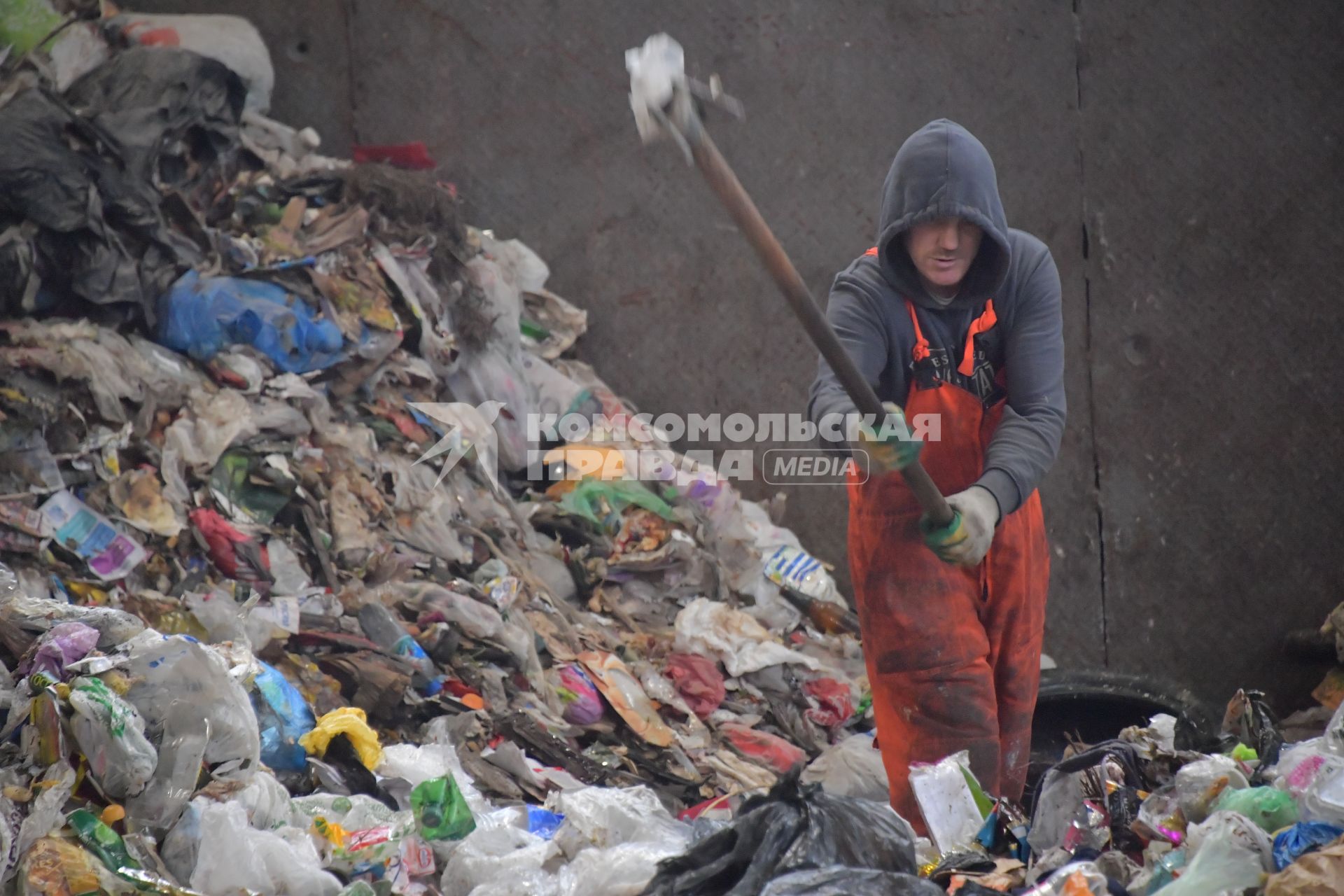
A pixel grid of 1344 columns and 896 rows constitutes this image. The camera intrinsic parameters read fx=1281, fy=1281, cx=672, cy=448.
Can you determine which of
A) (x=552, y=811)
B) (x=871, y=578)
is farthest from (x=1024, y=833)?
(x=552, y=811)

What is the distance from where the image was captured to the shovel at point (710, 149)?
214 cm

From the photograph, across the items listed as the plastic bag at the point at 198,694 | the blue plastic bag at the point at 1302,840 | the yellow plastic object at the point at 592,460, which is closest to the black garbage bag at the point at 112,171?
the yellow plastic object at the point at 592,460

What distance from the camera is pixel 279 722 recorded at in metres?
3.17

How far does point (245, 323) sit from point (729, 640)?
6.84 ft

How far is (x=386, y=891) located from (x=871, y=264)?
176 centimetres

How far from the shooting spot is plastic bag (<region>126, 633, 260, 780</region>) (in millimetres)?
2773

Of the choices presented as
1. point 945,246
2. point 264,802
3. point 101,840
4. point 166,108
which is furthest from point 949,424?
point 166,108

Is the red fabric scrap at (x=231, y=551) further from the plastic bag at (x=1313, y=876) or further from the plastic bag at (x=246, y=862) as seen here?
the plastic bag at (x=1313, y=876)

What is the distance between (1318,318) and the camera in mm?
5156

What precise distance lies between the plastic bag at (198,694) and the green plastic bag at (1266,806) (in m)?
2.00

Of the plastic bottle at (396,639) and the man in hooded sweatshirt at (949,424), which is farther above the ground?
the man in hooded sweatshirt at (949,424)

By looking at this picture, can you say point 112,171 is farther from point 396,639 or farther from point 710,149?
point 710,149

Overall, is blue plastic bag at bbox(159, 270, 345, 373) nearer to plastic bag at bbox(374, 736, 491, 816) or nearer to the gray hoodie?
plastic bag at bbox(374, 736, 491, 816)

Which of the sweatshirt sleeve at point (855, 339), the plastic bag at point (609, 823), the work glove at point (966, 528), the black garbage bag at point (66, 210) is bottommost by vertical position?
the plastic bag at point (609, 823)
